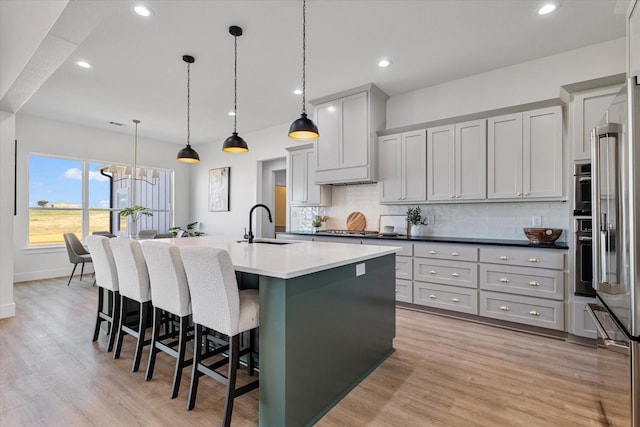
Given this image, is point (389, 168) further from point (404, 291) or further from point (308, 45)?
point (308, 45)

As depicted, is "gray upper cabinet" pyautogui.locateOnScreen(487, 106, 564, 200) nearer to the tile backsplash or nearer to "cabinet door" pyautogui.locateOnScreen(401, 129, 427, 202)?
the tile backsplash

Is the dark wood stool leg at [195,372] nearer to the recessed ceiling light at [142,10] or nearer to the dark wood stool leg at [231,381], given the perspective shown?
the dark wood stool leg at [231,381]

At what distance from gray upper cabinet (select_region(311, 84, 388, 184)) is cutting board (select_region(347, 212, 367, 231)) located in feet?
2.24

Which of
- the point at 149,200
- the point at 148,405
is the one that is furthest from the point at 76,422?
the point at 149,200

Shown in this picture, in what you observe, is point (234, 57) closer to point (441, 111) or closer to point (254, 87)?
point (254, 87)

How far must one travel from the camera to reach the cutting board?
4918mm

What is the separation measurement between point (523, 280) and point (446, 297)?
80 cm

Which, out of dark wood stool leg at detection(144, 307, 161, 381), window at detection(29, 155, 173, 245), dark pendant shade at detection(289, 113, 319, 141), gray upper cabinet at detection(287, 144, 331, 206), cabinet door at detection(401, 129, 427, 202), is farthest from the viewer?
window at detection(29, 155, 173, 245)

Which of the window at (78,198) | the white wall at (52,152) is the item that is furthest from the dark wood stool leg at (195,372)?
the white wall at (52,152)

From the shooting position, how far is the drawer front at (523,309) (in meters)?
2.97

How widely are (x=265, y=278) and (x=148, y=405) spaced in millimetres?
1163

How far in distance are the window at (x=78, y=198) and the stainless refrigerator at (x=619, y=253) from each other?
661 centimetres

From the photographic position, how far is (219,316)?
1.73 meters

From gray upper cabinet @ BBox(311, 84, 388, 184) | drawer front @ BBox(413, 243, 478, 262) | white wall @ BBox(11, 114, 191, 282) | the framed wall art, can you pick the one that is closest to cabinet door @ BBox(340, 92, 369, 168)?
gray upper cabinet @ BBox(311, 84, 388, 184)
